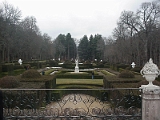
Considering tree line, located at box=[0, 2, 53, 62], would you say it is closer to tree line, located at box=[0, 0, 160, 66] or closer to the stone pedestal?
tree line, located at box=[0, 0, 160, 66]

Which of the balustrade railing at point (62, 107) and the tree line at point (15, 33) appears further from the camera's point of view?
the tree line at point (15, 33)

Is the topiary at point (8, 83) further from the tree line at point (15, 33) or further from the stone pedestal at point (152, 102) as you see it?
the tree line at point (15, 33)

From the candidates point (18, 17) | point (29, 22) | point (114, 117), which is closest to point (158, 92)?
point (114, 117)

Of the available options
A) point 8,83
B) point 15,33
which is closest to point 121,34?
point 15,33

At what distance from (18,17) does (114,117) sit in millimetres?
32984

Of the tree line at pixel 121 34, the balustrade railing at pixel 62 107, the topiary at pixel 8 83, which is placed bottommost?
the balustrade railing at pixel 62 107

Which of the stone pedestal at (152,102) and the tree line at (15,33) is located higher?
the tree line at (15,33)

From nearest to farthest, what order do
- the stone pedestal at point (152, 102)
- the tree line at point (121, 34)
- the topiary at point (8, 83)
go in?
the stone pedestal at point (152, 102) → the topiary at point (8, 83) → the tree line at point (121, 34)

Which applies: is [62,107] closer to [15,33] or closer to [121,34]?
[15,33]

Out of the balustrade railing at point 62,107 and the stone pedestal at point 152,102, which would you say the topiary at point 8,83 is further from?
the stone pedestal at point 152,102

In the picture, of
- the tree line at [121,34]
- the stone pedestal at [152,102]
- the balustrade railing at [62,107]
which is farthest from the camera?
the tree line at [121,34]

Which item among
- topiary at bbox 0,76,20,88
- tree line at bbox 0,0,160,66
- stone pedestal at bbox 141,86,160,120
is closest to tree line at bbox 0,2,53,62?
Answer: tree line at bbox 0,0,160,66

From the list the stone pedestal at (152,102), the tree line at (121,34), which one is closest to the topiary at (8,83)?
the stone pedestal at (152,102)

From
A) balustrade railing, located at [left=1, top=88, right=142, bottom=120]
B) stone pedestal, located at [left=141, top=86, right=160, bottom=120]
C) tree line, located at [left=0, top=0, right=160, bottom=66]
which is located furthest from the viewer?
tree line, located at [left=0, top=0, right=160, bottom=66]
